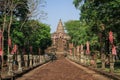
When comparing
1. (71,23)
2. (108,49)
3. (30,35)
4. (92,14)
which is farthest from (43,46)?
(92,14)

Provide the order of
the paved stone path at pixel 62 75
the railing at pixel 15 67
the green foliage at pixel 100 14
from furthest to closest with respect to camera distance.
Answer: the green foliage at pixel 100 14, the railing at pixel 15 67, the paved stone path at pixel 62 75

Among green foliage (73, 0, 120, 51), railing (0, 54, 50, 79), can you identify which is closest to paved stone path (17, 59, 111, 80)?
railing (0, 54, 50, 79)

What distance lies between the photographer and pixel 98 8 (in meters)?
39.5

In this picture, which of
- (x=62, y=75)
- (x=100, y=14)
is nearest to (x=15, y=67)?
(x=100, y=14)

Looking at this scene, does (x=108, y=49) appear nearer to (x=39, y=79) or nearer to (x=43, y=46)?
(x=39, y=79)

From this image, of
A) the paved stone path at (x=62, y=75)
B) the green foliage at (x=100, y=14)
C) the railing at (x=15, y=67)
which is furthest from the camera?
the green foliage at (x=100, y=14)

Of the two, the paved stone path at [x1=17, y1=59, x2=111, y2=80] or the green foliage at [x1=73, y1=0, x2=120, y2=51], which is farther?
the green foliage at [x1=73, y1=0, x2=120, y2=51]

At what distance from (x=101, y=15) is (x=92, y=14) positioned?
59.8 inches

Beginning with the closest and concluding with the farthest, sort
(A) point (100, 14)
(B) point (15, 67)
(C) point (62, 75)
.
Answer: (C) point (62, 75)
(A) point (100, 14)
(B) point (15, 67)

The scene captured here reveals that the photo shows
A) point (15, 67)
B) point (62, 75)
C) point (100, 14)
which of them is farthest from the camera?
point (15, 67)

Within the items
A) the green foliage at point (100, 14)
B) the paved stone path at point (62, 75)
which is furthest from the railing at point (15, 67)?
the green foliage at point (100, 14)

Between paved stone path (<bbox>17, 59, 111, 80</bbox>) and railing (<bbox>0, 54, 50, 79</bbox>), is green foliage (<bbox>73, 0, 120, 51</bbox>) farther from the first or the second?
railing (<bbox>0, 54, 50, 79</bbox>)

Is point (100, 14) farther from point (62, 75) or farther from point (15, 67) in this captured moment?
point (15, 67)

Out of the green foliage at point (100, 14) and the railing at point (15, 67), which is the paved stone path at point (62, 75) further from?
the green foliage at point (100, 14)
